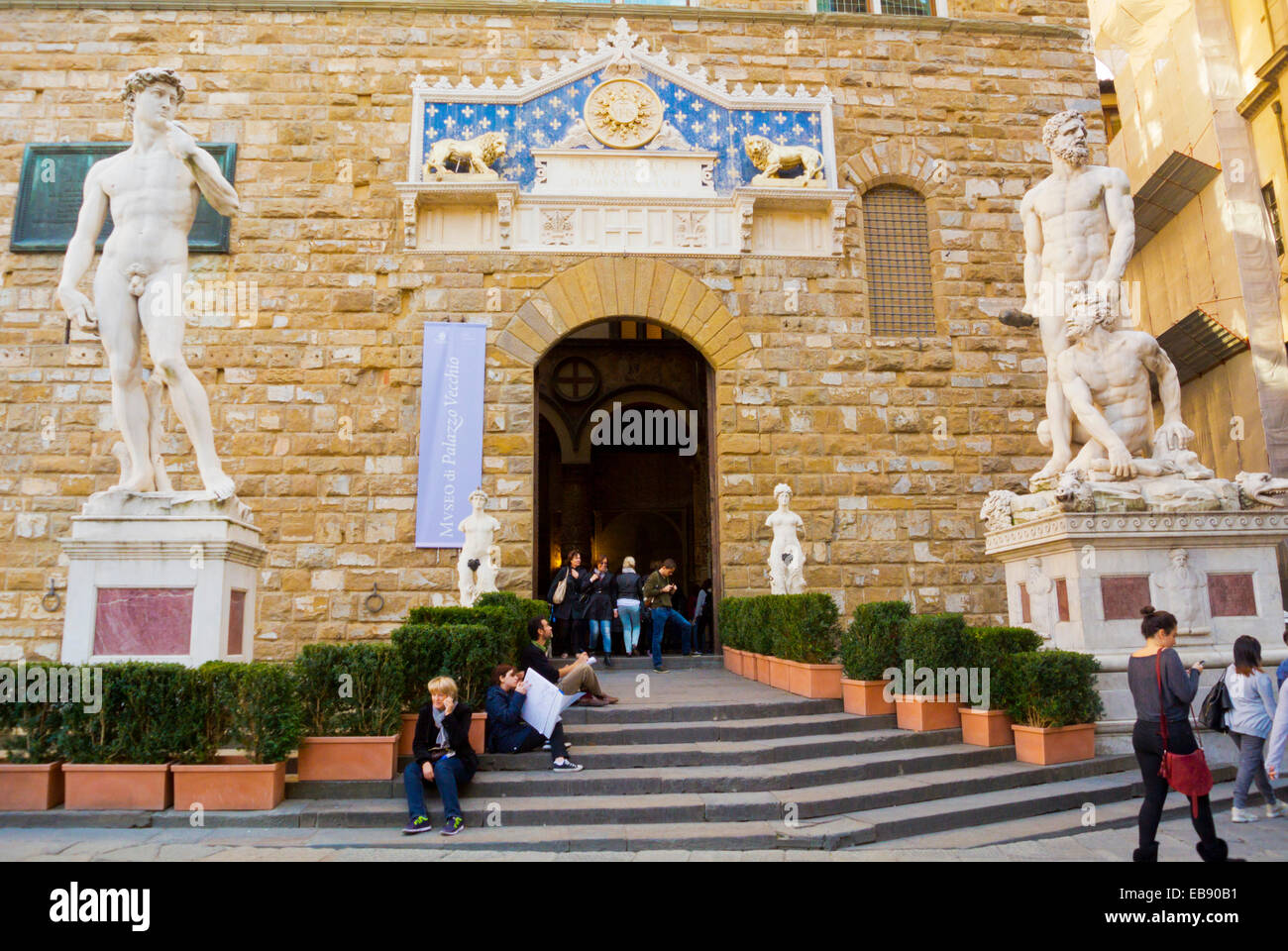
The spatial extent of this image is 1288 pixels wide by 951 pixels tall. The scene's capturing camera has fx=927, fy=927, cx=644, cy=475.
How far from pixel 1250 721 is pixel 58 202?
14034 mm

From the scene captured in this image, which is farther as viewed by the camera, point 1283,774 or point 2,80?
point 2,80

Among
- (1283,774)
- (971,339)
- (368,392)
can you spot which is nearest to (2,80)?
(368,392)

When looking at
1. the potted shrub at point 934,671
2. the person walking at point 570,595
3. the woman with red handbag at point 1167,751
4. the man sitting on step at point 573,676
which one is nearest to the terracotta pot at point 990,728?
the potted shrub at point 934,671

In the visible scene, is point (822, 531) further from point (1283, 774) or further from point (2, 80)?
point (2, 80)

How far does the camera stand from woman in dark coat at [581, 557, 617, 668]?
11532mm

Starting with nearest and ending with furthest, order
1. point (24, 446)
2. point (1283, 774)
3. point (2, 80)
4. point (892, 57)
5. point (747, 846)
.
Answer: point (747, 846)
point (1283, 774)
point (24, 446)
point (2, 80)
point (892, 57)

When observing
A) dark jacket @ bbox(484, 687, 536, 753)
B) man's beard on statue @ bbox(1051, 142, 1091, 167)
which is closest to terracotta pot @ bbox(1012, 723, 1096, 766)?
dark jacket @ bbox(484, 687, 536, 753)

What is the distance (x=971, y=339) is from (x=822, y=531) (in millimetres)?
3477

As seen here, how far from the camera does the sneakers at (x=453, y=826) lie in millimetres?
5457

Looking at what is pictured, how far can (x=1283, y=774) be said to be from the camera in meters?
6.47

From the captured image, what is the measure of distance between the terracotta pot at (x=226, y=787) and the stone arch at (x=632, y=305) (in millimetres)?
7370

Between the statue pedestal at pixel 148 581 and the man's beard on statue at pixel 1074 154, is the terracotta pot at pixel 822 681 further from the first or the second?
the man's beard on statue at pixel 1074 154

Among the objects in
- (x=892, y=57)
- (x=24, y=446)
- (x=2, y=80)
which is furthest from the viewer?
(x=892, y=57)

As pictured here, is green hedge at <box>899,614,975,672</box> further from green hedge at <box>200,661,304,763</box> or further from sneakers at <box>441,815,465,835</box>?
green hedge at <box>200,661,304,763</box>
